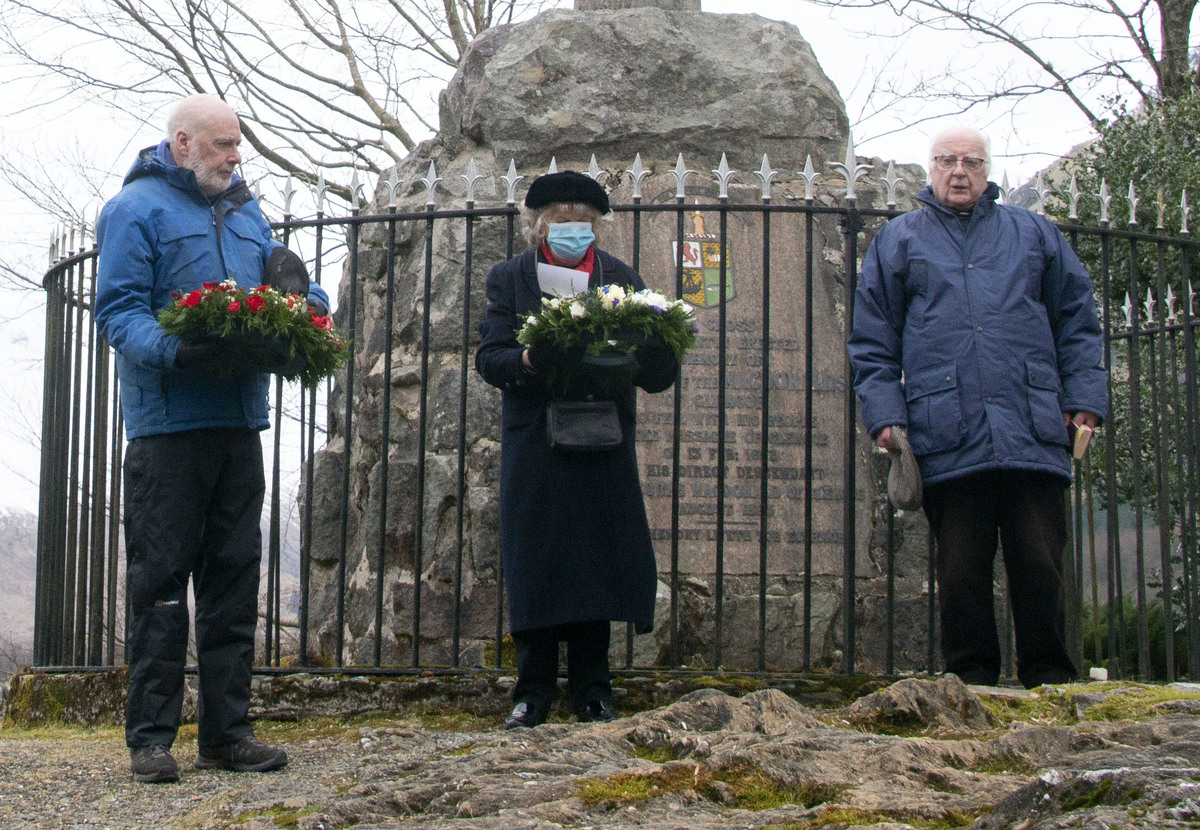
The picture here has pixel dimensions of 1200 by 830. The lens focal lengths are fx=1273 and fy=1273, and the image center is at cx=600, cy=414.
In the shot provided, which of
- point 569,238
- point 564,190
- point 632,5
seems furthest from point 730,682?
point 632,5

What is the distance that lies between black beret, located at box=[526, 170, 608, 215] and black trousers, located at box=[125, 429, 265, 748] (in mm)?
1140

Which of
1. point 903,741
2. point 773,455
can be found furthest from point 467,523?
point 903,741

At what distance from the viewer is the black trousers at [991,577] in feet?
12.5

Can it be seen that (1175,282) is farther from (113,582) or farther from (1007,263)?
(113,582)

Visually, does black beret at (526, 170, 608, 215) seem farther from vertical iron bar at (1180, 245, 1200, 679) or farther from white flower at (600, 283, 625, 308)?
vertical iron bar at (1180, 245, 1200, 679)

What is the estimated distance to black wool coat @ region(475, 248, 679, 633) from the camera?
379 centimetres

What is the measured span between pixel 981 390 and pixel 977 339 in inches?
6.4

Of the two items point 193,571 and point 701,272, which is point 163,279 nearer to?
point 193,571

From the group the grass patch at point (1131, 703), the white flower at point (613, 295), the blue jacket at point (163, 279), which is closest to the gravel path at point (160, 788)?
the blue jacket at point (163, 279)

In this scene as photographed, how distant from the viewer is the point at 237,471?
3.52 metres

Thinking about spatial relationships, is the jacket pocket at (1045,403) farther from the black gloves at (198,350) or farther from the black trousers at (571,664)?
the black gloves at (198,350)

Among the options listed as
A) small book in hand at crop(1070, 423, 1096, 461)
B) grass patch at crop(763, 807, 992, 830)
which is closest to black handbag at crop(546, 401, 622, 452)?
small book in hand at crop(1070, 423, 1096, 461)

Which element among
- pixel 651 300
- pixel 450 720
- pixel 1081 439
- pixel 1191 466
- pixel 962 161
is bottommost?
pixel 450 720

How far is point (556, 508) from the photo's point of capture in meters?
3.85
